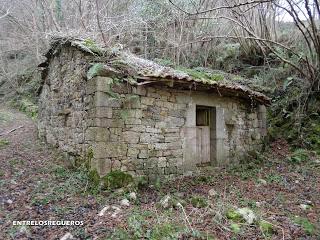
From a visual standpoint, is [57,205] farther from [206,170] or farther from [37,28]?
[37,28]

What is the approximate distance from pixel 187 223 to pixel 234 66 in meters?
7.75

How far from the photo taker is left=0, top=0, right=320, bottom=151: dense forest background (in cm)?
770

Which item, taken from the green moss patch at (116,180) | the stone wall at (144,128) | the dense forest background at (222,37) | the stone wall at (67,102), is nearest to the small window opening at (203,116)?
the stone wall at (144,128)

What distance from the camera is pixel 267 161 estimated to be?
7703 mm

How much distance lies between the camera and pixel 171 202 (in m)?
4.71

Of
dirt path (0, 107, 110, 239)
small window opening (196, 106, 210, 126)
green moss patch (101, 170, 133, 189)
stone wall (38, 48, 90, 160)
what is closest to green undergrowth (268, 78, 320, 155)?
small window opening (196, 106, 210, 126)

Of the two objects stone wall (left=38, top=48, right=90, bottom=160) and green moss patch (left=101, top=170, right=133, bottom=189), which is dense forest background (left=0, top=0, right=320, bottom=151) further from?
green moss patch (left=101, top=170, right=133, bottom=189)

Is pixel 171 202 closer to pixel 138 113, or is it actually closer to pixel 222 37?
pixel 138 113

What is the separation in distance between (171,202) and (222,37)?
4314mm

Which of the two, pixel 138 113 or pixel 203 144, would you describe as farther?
pixel 203 144

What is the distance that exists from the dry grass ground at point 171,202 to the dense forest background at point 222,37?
206 centimetres

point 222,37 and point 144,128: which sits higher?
point 222,37

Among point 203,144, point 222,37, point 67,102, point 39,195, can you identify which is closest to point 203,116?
point 203,144

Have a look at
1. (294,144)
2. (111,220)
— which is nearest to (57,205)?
(111,220)
